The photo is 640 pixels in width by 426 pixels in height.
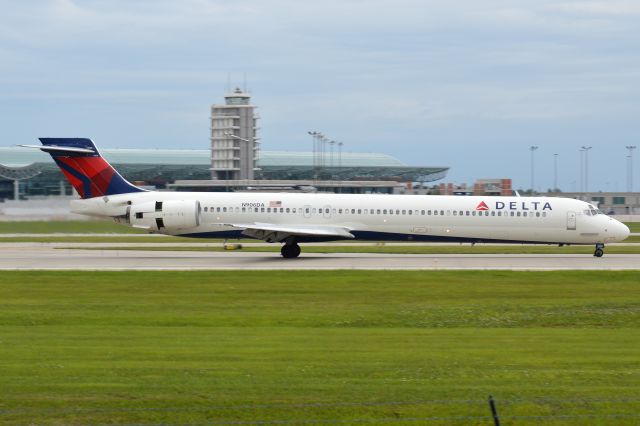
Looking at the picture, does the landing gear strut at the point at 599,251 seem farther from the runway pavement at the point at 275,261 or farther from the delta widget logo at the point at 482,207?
the delta widget logo at the point at 482,207

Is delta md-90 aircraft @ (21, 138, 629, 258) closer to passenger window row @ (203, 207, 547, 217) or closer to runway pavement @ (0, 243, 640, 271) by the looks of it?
passenger window row @ (203, 207, 547, 217)

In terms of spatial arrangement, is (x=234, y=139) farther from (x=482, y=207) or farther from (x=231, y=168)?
(x=482, y=207)

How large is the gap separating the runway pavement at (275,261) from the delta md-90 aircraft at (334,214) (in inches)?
41.7

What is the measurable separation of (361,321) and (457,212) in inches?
800

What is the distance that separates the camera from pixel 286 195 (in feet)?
142

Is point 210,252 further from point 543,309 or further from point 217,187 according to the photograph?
point 217,187

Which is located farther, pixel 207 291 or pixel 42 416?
pixel 207 291

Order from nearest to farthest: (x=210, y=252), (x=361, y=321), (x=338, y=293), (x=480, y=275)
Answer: (x=361, y=321)
(x=338, y=293)
(x=480, y=275)
(x=210, y=252)

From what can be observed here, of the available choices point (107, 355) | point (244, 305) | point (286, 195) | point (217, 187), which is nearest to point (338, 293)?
point (244, 305)

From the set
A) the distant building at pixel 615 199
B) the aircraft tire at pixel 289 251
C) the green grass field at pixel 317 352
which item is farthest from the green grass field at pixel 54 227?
the distant building at pixel 615 199

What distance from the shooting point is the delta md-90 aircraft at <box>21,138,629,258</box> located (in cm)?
4159

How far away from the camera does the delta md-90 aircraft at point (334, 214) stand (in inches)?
1638

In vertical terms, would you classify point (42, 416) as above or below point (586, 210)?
below

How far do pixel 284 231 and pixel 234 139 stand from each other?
103 m
